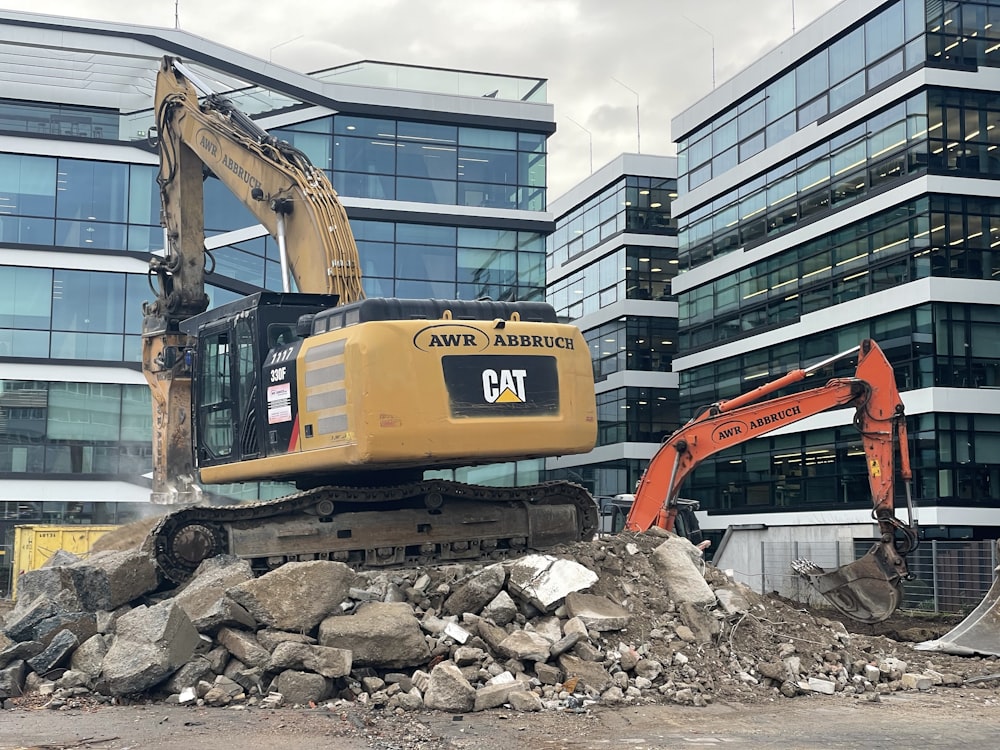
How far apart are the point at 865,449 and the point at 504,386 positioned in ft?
A: 24.9

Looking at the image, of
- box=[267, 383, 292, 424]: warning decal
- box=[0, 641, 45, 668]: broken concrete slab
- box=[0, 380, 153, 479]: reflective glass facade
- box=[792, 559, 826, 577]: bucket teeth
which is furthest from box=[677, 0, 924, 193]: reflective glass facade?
box=[0, 641, 45, 668]: broken concrete slab

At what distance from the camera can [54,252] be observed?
34938 mm

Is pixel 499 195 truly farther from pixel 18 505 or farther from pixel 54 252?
→ pixel 18 505

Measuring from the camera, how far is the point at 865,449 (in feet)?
62.5

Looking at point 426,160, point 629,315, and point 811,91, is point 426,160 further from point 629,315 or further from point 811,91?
point 629,315

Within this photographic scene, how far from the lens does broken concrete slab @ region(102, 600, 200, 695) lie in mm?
12109

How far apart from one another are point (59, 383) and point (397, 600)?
24.0m

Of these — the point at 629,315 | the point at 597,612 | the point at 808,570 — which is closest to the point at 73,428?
the point at 808,570

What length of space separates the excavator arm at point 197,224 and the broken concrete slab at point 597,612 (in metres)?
5.42

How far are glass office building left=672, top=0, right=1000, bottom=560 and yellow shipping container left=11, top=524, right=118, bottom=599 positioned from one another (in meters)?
21.5

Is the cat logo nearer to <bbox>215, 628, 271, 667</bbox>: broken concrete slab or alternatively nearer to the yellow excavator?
the yellow excavator

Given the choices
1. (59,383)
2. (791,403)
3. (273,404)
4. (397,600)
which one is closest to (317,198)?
(273,404)

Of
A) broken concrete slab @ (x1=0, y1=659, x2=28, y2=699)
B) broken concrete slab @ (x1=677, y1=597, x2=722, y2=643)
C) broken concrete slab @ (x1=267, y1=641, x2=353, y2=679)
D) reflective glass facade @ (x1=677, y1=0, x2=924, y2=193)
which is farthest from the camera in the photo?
reflective glass facade @ (x1=677, y1=0, x2=924, y2=193)

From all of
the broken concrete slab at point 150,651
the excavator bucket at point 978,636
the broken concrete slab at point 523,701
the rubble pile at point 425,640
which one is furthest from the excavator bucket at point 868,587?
the broken concrete slab at point 150,651
